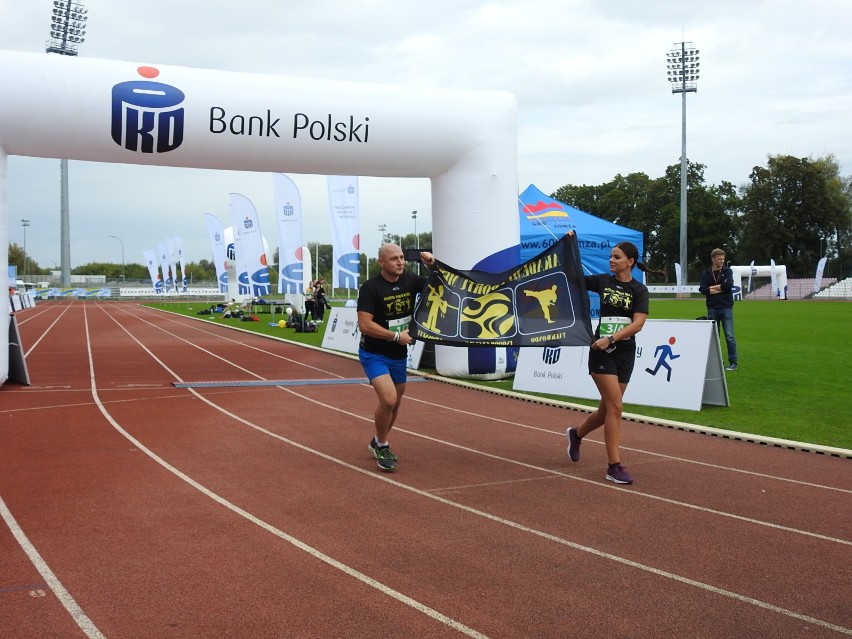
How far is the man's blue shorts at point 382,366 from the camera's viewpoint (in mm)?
6812

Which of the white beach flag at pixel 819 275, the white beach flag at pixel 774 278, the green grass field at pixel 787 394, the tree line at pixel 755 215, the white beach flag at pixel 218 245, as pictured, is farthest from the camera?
the tree line at pixel 755 215

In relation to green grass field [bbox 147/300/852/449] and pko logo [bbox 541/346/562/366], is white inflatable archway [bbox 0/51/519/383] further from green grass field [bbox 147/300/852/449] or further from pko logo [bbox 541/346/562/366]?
green grass field [bbox 147/300/852/449]

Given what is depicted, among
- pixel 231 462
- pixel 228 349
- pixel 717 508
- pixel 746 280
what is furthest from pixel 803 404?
pixel 746 280

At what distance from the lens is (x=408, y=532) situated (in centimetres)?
504

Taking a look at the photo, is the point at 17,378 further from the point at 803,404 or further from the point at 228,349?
the point at 803,404

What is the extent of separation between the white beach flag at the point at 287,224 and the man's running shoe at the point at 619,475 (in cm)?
2424

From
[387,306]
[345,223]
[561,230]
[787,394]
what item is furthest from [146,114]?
[345,223]

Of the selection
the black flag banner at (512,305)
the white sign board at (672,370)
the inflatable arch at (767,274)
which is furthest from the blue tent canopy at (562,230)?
the inflatable arch at (767,274)

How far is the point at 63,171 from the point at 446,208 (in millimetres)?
67253

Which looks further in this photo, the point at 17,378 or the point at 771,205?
the point at 771,205

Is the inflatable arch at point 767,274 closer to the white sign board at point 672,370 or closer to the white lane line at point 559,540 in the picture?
the white sign board at point 672,370

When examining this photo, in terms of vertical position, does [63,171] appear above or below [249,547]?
above

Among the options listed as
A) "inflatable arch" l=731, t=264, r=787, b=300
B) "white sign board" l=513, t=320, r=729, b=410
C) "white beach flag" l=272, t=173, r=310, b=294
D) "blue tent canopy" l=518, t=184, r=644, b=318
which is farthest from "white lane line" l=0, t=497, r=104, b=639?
"inflatable arch" l=731, t=264, r=787, b=300

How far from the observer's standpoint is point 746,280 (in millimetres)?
68375
